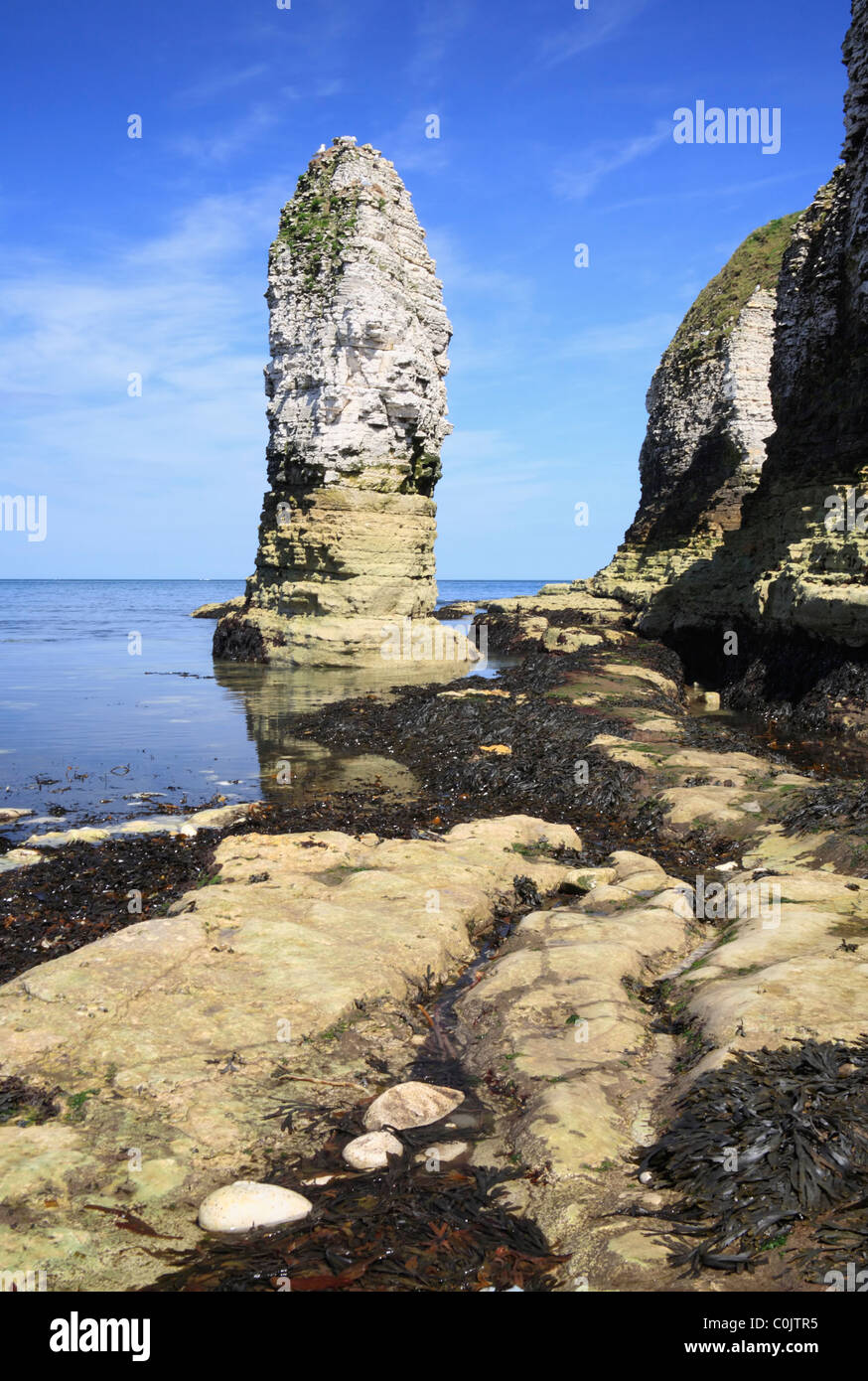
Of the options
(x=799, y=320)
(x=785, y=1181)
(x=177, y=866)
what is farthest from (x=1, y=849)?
(x=799, y=320)

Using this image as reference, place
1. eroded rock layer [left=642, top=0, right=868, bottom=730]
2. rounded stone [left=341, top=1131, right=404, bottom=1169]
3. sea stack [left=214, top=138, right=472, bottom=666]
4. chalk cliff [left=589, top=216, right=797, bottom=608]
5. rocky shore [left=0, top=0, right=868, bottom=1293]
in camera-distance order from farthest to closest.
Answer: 1. chalk cliff [left=589, top=216, right=797, bottom=608]
2. sea stack [left=214, top=138, right=472, bottom=666]
3. eroded rock layer [left=642, top=0, right=868, bottom=730]
4. rounded stone [left=341, top=1131, right=404, bottom=1169]
5. rocky shore [left=0, top=0, right=868, bottom=1293]

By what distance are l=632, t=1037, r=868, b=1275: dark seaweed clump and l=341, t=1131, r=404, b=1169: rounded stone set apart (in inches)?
48.4

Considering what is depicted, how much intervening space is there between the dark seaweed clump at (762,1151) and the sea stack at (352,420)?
75.5 feet

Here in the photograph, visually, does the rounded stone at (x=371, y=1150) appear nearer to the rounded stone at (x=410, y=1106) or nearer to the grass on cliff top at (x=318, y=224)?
the rounded stone at (x=410, y=1106)

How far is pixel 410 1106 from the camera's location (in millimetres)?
4590

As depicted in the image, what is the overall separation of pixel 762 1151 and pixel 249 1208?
2.29 m

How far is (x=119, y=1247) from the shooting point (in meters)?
3.53

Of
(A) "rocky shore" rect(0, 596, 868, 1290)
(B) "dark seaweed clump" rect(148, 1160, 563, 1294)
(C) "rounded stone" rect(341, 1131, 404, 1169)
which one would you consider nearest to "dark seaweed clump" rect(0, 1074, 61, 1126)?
(A) "rocky shore" rect(0, 596, 868, 1290)

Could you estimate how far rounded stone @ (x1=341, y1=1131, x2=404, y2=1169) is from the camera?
4.17m

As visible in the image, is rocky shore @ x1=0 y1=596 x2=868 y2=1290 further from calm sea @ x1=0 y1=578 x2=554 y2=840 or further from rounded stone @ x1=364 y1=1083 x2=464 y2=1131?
calm sea @ x1=0 y1=578 x2=554 y2=840

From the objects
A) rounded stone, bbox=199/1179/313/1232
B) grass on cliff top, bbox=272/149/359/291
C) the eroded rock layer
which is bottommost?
rounded stone, bbox=199/1179/313/1232

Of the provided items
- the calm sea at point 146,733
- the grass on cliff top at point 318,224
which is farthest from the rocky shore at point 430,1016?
the grass on cliff top at point 318,224

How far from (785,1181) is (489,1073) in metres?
1.84
